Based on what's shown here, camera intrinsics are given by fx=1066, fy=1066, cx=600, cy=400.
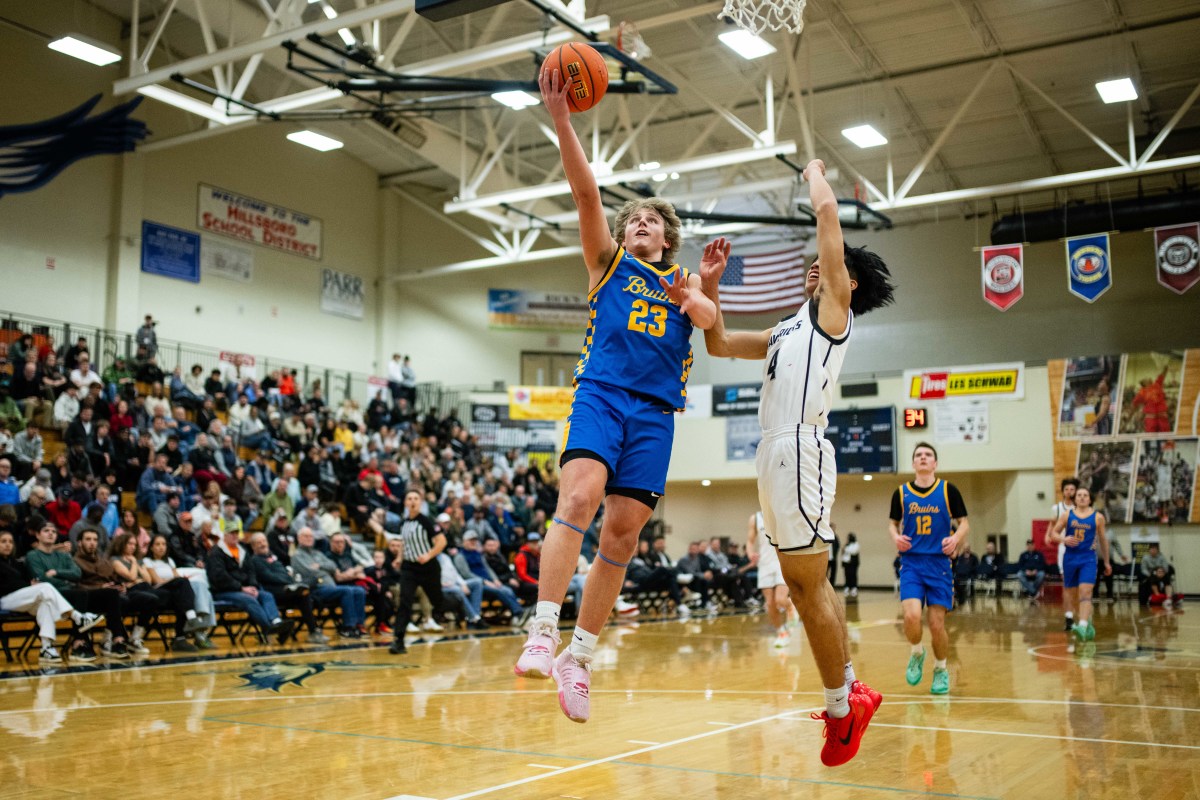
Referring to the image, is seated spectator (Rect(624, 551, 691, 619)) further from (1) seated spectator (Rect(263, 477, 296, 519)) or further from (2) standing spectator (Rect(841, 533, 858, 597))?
(2) standing spectator (Rect(841, 533, 858, 597))

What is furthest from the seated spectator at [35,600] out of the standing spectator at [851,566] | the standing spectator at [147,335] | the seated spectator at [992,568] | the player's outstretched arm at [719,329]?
the seated spectator at [992,568]

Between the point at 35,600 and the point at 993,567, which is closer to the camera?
the point at 35,600

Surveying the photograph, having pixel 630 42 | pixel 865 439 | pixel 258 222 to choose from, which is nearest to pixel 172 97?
pixel 258 222

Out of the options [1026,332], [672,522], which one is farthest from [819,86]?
[672,522]

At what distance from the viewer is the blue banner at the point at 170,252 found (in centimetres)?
2114

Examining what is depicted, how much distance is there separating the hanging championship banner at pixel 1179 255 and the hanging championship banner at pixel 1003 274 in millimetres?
2395

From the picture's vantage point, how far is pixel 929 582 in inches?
324

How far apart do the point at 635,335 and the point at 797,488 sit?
945 millimetres

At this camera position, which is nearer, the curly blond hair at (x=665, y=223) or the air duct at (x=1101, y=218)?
the curly blond hair at (x=665, y=223)

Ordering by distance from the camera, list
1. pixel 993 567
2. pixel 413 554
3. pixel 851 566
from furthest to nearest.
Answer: pixel 851 566
pixel 993 567
pixel 413 554

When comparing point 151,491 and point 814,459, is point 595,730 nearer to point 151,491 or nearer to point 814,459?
point 814,459

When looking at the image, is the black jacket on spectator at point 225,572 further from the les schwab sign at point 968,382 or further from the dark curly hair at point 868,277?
the les schwab sign at point 968,382

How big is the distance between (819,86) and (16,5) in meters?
14.8

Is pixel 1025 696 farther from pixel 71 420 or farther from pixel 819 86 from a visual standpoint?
pixel 819 86
